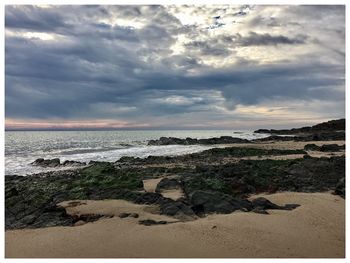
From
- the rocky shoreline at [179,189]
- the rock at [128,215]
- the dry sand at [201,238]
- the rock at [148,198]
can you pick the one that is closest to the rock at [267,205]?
the rocky shoreline at [179,189]

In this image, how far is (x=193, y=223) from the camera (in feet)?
26.6

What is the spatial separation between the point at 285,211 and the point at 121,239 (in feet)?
15.3

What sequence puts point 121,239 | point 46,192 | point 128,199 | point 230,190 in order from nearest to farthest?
point 121,239, point 128,199, point 230,190, point 46,192

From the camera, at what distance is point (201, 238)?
23.9 ft

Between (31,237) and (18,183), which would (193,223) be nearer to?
(31,237)

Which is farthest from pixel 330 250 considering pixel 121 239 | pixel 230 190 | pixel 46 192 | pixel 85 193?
pixel 46 192

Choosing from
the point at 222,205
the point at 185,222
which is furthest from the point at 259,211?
the point at 185,222

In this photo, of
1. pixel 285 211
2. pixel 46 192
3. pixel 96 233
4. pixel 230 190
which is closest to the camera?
pixel 96 233

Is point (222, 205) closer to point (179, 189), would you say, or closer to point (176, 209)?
point (176, 209)

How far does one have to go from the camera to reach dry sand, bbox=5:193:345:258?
6742mm

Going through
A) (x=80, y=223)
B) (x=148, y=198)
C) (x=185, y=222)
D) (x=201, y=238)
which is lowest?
(x=80, y=223)

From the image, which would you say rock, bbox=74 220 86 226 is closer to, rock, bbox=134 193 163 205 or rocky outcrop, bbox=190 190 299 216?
rock, bbox=134 193 163 205

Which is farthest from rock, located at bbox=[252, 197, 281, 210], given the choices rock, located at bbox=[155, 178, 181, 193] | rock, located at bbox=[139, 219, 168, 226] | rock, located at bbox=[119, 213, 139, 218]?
rock, located at bbox=[155, 178, 181, 193]

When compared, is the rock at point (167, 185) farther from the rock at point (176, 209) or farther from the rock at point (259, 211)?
the rock at point (259, 211)
